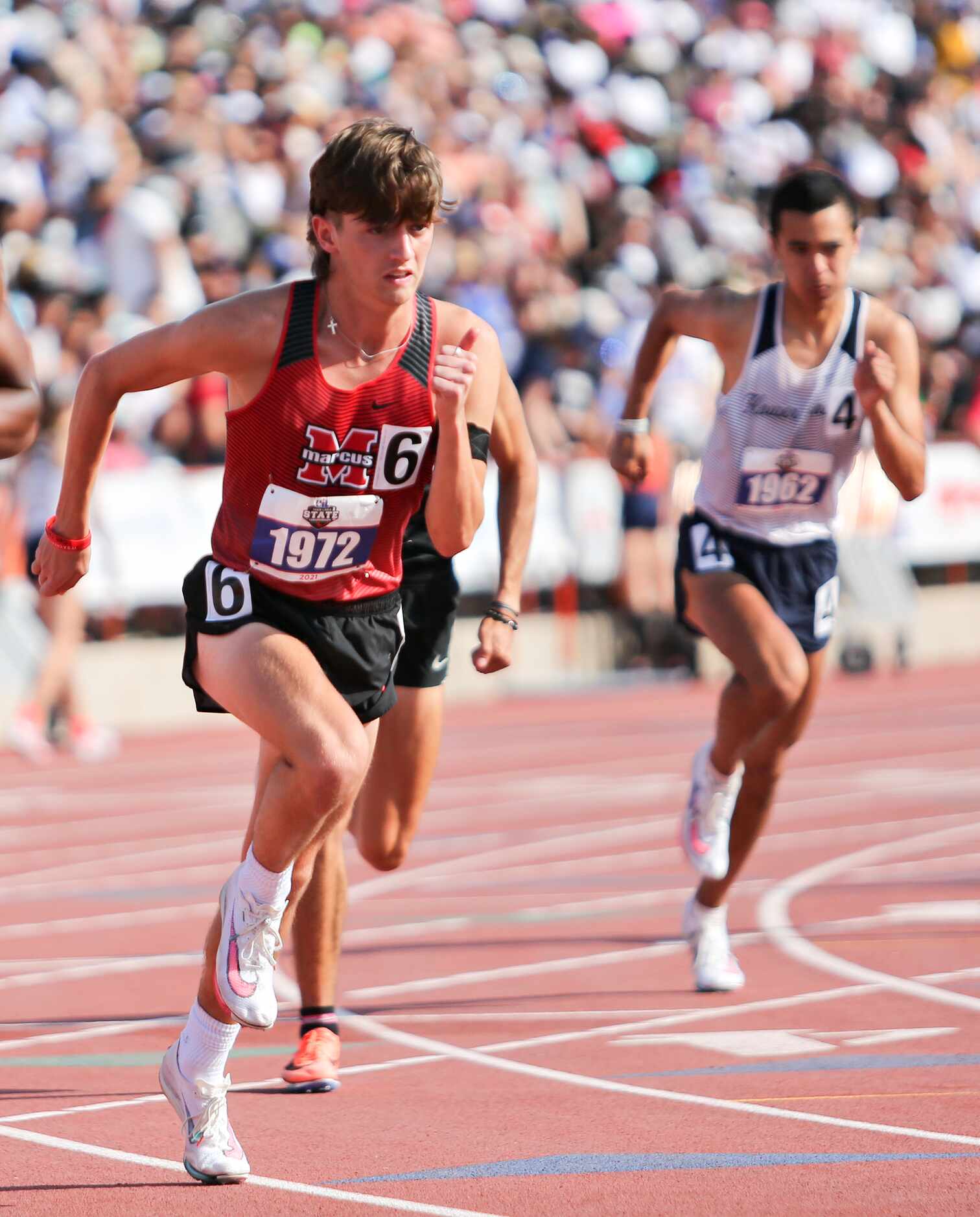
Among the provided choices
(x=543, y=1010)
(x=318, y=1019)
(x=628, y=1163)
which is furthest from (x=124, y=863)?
(x=628, y=1163)

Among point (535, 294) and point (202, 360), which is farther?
point (535, 294)

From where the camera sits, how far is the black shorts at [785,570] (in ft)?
23.4

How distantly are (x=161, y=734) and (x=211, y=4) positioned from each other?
28.8ft

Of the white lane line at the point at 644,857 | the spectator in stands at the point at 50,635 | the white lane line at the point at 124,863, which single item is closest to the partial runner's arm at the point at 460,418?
the white lane line at the point at 644,857

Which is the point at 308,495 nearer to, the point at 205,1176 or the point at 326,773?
the point at 326,773

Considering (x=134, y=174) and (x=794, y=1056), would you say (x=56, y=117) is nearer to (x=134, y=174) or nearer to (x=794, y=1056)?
(x=134, y=174)

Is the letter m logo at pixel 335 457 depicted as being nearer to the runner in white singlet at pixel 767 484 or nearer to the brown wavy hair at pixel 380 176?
the brown wavy hair at pixel 380 176

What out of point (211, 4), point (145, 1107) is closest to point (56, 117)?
point (211, 4)

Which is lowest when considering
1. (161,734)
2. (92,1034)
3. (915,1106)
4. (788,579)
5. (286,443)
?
(161,734)

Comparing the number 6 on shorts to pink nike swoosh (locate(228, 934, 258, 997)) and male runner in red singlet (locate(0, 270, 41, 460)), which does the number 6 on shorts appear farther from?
male runner in red singlet (locate(0, 270, 41, 460))

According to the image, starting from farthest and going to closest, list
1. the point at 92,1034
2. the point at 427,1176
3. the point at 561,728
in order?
the point at 561,728
the point at 92,1034
the point at 427,1176

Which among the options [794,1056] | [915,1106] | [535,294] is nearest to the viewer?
[915,1106]

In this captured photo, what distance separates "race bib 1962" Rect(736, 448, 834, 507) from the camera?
702 cm

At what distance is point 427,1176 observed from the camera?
4574 mm
